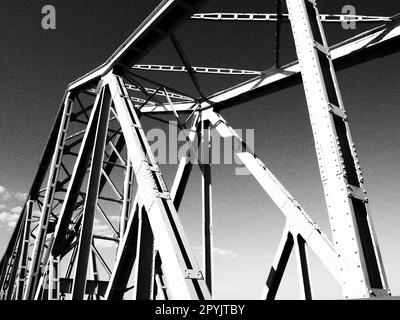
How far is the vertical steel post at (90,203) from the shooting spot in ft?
24.4

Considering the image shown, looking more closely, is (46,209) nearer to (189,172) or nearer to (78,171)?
(78,171)

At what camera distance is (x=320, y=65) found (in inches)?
175

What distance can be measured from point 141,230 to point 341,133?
377cm

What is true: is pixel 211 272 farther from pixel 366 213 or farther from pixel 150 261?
pixel 366 213

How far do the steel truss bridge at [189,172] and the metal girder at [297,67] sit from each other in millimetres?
28

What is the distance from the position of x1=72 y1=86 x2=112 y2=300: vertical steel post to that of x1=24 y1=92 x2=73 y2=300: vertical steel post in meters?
4.16

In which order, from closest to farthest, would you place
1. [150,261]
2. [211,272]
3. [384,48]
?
[150,261]
[384,48]
[211,272]

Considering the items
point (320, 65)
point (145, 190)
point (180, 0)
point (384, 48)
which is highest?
point (180, 0)

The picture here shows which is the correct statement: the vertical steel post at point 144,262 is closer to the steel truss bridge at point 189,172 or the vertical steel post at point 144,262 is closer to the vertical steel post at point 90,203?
the steel truss bridge at point 189,172

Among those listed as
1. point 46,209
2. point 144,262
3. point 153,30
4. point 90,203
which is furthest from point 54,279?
point 153,30

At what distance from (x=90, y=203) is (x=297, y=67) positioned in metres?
6.52

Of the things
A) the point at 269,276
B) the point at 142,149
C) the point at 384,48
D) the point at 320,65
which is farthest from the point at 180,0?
the point at 269,276

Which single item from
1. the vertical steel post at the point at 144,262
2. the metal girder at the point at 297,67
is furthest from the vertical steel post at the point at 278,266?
the metal girder at the point at 297,67
